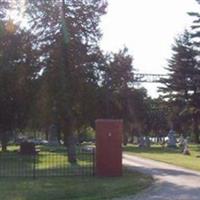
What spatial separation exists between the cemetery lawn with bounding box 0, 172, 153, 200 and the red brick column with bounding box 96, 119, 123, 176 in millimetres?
703

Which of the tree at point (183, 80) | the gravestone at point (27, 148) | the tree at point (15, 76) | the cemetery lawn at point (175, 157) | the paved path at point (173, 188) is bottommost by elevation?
the paved path at point (173, 188)

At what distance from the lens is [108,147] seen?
24047 millimetres

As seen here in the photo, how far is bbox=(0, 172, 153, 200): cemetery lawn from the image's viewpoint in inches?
692

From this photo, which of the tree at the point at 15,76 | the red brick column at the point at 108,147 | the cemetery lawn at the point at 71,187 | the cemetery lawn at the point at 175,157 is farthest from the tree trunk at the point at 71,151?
the cemetery lawn at the point at 71,187

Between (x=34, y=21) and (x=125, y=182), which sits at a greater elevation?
(x=34, y=21)

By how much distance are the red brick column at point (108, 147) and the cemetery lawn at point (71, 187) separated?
0.70m

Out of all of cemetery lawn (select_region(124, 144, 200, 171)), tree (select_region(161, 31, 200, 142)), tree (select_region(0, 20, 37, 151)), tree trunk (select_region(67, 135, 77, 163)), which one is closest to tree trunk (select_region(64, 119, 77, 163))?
tree trunk (select_region(67, 135, 77, 163))

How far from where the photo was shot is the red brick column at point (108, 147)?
78.4 ft

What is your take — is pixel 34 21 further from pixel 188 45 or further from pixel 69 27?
pixel 188 45

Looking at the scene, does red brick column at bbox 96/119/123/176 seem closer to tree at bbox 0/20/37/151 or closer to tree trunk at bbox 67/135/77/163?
tree trunk at bbox 67/135/77/163

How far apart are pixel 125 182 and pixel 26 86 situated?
1450cm

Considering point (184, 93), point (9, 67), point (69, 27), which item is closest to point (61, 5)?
point (69, 27)

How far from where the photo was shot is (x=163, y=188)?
19.9 metres

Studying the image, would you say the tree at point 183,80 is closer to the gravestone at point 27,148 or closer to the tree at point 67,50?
the gravestone at point 27,148
